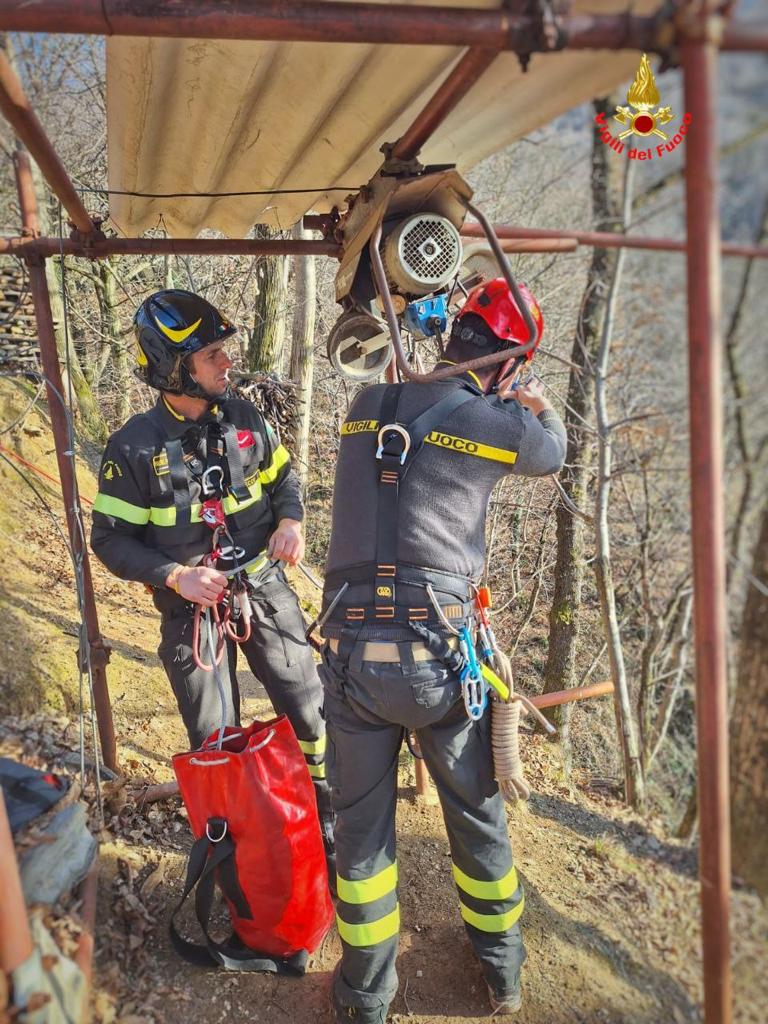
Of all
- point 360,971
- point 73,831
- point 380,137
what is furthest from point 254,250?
point 360,971

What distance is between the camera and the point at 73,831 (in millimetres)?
2258

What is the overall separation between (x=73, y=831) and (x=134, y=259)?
33.7 feet

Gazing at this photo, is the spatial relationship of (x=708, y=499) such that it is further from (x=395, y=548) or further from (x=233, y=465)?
(x=233, y=465)

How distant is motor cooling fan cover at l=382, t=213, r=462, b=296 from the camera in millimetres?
2717

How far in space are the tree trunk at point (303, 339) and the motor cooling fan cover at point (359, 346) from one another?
494 centimetres

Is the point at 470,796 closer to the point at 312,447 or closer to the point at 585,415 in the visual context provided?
the point at 585,415

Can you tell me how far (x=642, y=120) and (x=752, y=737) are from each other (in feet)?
15.8

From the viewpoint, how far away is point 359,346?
3.32 m

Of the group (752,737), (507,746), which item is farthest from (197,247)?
(752,737)

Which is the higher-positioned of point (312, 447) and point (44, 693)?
point (312, 447)

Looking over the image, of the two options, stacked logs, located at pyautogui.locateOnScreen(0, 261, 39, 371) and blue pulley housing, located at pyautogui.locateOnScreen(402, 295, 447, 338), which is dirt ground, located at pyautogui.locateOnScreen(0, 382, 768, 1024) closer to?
blue pulley housing, located at pyautogui.locateOnScreen(402, 295, 447, 338)

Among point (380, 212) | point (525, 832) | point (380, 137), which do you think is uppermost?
point (380, 137)

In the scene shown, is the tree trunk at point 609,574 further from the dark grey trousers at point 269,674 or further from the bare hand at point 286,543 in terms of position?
the bare hand at point 286,543

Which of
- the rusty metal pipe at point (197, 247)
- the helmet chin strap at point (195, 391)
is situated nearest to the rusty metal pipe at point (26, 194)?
the rusty metal pipe at point (197, 247)
